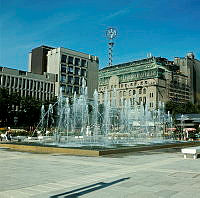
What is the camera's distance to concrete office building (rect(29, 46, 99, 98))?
8656 cm

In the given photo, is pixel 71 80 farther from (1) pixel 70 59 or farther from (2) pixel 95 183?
(2) pixel 95 183

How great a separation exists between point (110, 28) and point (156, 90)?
3253cm

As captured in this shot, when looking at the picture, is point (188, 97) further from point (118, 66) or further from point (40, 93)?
point (40, 93)

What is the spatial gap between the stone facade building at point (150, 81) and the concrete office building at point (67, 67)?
1464 cm

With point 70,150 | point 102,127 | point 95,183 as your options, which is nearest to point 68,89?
point 102,127

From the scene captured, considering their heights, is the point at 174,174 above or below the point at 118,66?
below

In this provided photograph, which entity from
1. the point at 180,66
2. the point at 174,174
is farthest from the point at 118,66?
the point at 174,174

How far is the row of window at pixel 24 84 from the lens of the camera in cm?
7168

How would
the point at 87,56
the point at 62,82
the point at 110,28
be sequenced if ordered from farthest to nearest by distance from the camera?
the point at 110,28 → the point at 87,56 → the point at 62,82

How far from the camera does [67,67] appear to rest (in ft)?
290

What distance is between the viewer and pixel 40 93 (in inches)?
3209

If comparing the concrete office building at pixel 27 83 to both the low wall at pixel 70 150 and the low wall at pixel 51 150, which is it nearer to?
the low wall at pixel 51 150

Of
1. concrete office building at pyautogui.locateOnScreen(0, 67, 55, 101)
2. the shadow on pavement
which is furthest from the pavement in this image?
concrete office building at pyautogui.locateOnScreen(0, 67, 55, 101)

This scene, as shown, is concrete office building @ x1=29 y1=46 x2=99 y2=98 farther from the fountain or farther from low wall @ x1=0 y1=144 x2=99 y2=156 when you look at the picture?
low wall @ x1=0 y1=144 x2=99 y2=156
